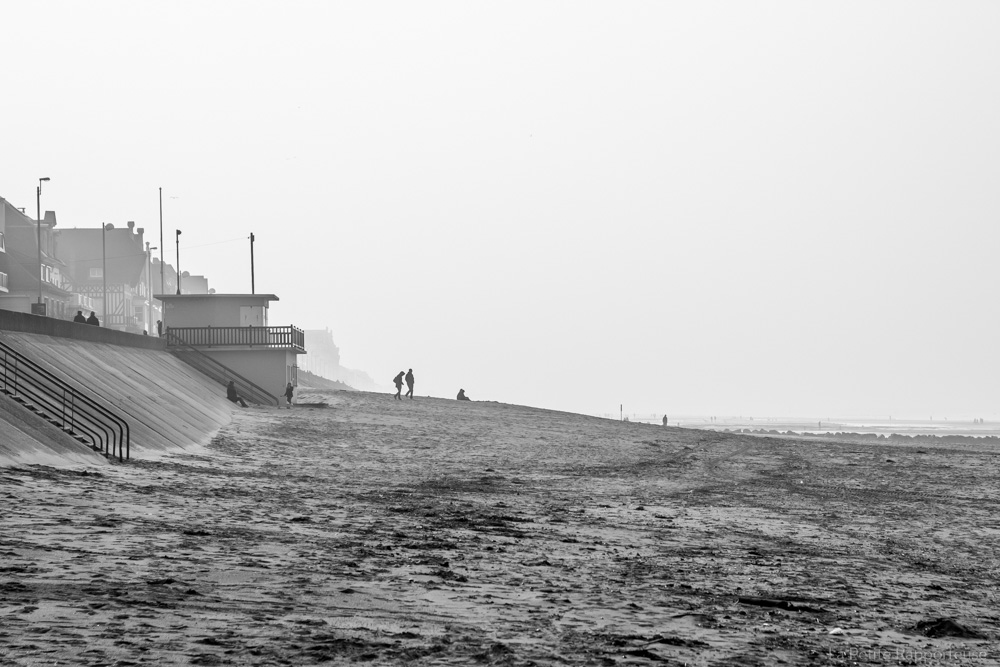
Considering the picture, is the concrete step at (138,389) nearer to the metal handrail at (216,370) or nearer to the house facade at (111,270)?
the metal handrail at (216,370)

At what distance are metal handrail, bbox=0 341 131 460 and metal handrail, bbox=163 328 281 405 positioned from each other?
21.5m

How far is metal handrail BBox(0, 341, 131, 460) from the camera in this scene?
72.0ft

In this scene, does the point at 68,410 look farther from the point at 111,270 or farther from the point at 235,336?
the point at 111,270

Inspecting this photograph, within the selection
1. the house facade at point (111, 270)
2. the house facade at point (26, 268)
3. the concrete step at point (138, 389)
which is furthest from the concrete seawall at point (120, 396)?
the house facade at point (111, 270)

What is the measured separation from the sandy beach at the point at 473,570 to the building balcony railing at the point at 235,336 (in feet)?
80.5

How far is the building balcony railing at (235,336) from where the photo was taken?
163 ft

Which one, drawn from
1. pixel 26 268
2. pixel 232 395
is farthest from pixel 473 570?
pixel 26 268

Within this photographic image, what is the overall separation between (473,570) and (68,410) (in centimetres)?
1543

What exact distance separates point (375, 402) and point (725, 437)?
50.3 feet

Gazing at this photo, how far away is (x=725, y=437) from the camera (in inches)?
1955

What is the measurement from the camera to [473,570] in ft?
40.1

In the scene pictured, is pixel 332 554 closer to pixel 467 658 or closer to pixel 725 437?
pixel 467 658

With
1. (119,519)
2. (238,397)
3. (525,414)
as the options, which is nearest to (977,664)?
(119,519)

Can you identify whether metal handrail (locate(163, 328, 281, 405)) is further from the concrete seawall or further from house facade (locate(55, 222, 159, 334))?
house facade (locate(55, 222, 159, 334))
